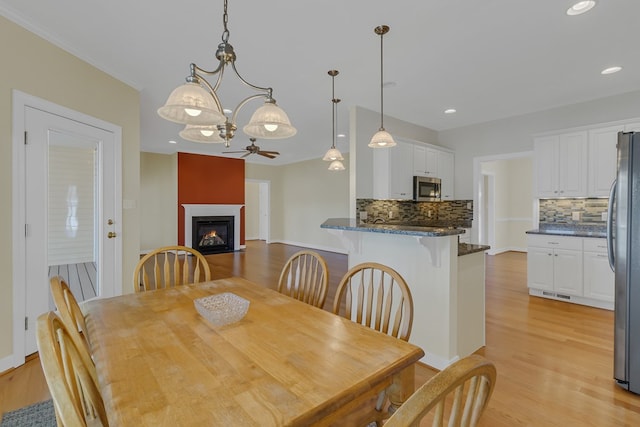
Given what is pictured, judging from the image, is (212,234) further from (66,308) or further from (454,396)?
(454,396)

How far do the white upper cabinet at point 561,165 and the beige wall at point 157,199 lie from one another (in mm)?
7392

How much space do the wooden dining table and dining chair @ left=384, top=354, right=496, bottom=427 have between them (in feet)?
1.07

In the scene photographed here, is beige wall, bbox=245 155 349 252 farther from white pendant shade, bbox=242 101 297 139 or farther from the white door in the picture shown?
white pendant shade, bbox=242 101 297 139

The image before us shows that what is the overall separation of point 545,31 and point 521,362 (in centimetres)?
276

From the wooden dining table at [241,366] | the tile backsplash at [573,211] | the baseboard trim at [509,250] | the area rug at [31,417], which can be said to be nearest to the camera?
the wooden dining table at [241,366]

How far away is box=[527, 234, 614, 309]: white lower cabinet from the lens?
3610mm

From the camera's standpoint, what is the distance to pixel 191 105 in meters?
1.33

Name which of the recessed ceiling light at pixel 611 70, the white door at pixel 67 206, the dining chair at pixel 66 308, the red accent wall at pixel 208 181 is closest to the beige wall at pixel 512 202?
the recessed ceiling light at pixel 611 70

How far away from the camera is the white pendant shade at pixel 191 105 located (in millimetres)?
1337

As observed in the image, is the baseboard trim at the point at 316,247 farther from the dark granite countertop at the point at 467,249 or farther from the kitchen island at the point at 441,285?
the dark granite countertop at the point at 467,249

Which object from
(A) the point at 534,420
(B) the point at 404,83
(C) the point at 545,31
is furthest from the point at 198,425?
(B) the point at 404,83

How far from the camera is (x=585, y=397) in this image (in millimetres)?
1983

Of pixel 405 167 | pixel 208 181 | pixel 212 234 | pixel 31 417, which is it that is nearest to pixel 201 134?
pixel 31 417

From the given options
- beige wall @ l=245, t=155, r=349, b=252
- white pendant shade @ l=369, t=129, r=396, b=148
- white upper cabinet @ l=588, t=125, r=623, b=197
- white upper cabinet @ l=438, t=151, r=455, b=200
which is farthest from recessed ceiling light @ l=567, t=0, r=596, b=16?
beige wall @ l=245, t=155, r=349, b=252
